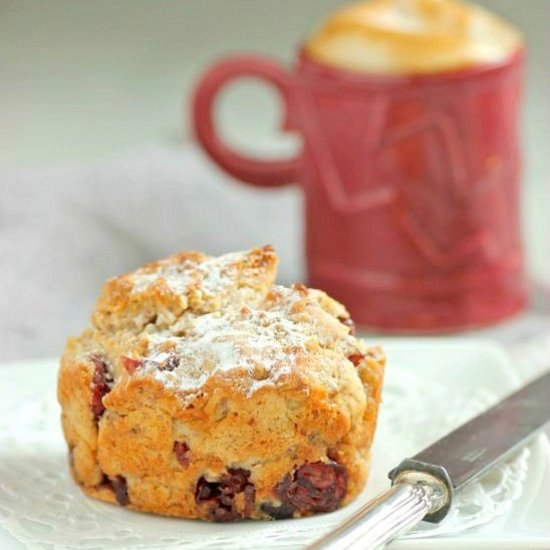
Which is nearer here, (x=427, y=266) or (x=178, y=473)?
(x=178, y=473)

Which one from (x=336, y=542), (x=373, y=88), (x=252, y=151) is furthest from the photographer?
(x=252, y=151)

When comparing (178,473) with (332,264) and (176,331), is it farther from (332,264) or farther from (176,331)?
(332,264)

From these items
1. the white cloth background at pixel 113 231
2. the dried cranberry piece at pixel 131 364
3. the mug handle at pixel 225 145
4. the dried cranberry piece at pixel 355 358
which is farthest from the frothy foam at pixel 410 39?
the dried cranberry piece at pixel 131 364

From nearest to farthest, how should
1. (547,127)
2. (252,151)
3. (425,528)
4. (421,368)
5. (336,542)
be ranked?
(336,542) → (425,528) → (421,368) → (252,151) → (547,127)

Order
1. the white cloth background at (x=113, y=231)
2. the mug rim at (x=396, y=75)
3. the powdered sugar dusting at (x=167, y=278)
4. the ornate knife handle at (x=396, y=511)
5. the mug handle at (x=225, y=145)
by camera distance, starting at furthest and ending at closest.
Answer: the mug handle at (x=225, y=145), the white cloth background at (x=113, y=231), the mug rim at (x=396, y=75), the powdered sugar dusting at (x=167, y=278), the ornate knife handle at (x=396, y=511)

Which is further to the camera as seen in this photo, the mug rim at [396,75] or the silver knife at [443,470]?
the mug rim at [396,75]

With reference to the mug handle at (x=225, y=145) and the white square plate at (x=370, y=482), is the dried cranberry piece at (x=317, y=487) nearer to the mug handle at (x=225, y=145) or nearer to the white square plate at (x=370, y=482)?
the white square plate at (x=370, y=482)

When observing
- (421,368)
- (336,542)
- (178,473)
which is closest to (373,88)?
(421,368)
